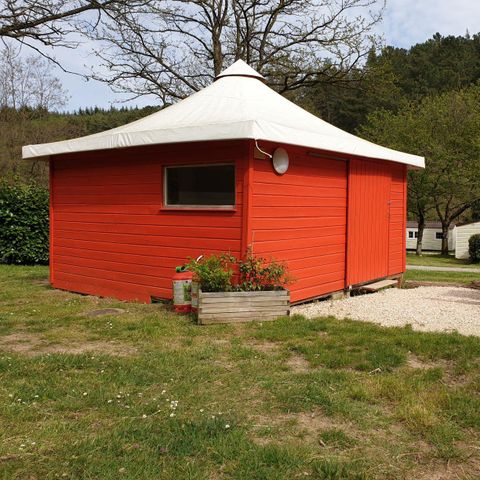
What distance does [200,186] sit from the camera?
7301mm

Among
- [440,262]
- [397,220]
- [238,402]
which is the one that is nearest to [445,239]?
[440,262]

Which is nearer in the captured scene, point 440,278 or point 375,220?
point 375,220

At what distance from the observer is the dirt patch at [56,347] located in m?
5.20

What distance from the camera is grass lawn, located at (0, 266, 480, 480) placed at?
2.97 metres

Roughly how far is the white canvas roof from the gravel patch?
2.24m

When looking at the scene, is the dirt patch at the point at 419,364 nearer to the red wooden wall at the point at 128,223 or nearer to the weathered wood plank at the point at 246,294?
the weathered wood plank at the point at 246,294

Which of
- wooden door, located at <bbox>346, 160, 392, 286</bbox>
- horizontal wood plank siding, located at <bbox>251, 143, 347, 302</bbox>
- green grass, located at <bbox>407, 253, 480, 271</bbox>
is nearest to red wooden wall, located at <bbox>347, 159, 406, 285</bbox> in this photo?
wooden door, located at <bbox>346, 160, 392, 286</bbox>

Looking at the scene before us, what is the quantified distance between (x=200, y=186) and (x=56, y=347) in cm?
291

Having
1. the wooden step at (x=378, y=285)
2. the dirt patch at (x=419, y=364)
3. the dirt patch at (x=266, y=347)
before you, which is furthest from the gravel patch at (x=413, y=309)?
the dirt patch at (x=266, y=347)

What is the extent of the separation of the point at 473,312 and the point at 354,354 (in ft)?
10.0

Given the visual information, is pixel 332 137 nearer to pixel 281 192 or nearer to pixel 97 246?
pixel 281 192

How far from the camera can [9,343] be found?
5.55m

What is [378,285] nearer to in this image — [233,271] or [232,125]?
[233,271]

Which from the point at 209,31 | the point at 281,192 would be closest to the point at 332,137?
the point at 281,192
